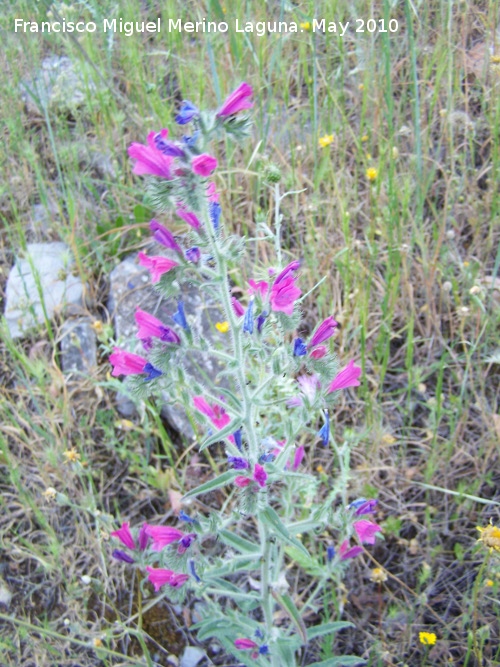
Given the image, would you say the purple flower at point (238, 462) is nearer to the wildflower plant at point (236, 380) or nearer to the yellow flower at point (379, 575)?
the wildflower plant at point (236, 380)

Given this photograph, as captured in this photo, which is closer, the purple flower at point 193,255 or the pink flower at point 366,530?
the purple flower at point 193,255

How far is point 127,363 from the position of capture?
1707 millimetres

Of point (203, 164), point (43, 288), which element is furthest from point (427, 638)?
point (43, 288)

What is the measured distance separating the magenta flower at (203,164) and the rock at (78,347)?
176 cm

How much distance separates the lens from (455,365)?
9.29 ft

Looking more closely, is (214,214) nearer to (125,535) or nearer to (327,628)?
(125,535)

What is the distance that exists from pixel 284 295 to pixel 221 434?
16.1 inches

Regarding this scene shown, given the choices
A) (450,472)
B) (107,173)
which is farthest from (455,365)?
(107,173)

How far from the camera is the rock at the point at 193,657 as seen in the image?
2332 mm

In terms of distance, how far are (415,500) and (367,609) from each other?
1.63ft

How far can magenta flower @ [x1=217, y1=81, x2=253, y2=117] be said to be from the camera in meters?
1.42

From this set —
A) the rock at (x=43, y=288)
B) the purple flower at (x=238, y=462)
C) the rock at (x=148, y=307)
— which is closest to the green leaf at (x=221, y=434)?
the purple flower at (x=238, y=462)

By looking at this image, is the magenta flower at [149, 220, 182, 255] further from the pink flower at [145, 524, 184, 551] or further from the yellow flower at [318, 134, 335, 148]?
the yellow flower at [318, 134, 335, 148]

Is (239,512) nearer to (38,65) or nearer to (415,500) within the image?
(415,500)
